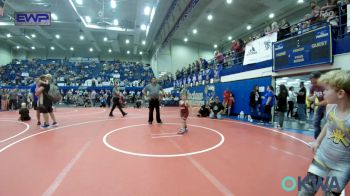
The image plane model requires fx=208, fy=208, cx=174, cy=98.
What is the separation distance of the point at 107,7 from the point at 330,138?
22.2m

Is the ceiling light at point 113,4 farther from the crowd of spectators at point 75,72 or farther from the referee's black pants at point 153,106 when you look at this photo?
the referee's black pants at point 153,106

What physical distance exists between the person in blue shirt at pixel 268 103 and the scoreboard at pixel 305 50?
1.02 meters

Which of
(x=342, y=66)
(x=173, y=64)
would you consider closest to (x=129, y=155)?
(x=342, y=66)

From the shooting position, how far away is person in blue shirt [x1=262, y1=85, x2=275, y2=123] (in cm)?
909

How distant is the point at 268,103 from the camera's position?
9117mm

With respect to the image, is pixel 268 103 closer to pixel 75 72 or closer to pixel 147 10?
pixel 147 10

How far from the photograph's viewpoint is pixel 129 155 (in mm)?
4320

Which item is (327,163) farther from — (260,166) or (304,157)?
(304,157)

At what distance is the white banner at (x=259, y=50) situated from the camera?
9719 mm

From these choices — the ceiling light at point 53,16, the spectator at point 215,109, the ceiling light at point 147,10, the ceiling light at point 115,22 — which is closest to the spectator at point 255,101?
the spectator at point 215,109

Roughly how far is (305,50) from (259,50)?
2.74 metres

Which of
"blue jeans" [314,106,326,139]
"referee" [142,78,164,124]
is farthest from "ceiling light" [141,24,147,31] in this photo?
"blue jeans" [314,106,326,139]

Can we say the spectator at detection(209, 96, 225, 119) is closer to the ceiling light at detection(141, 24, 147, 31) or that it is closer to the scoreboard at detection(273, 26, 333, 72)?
the scoreboard at detection(273, 26, 333, 72)

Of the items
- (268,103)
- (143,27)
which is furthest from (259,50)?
(143,27)
